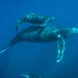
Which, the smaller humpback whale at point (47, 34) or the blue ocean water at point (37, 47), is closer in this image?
the smaller humpback whale at point (47, 34)

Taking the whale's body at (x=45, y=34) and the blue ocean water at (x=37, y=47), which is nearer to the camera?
the whale's body at (x=45, y=34)

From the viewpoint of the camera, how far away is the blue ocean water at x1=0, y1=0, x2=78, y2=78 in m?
15.1

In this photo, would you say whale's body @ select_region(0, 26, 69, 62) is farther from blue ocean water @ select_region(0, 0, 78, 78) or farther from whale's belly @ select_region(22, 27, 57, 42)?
blue ocean water @ select_region(0, 0, 78, 78)

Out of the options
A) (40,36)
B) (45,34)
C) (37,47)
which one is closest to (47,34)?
(45,34)

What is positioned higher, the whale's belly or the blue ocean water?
the blue ocean water

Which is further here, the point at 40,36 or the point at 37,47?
the point at 37,47

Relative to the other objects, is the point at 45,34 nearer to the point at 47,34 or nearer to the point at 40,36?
the point at 47,34

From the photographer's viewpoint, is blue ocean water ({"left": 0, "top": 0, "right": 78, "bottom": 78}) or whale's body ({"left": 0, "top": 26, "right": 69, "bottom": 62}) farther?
blue ocean water ({"left": 0, "top": 0, "right": 78, "bottom": 78})

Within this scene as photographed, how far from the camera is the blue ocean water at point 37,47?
15.1m

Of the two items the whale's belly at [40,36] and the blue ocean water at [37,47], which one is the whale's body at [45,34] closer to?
the whale's belly at [40,36]

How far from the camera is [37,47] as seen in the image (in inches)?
622

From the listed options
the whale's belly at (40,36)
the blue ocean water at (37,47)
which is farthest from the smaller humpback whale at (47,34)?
the blue ocean water at (37,47)

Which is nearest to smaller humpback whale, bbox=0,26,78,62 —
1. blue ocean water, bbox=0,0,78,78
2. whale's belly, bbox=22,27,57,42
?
whale's belly, bbox=22,27,57,42

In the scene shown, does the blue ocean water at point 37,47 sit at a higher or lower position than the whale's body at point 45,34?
higher
